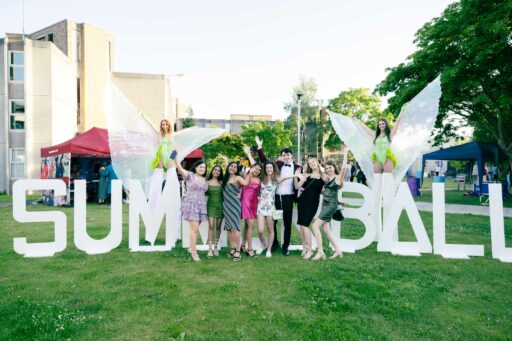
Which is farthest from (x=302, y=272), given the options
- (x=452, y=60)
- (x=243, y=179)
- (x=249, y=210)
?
(x=452, y=60)

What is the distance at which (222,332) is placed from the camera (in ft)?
12.0

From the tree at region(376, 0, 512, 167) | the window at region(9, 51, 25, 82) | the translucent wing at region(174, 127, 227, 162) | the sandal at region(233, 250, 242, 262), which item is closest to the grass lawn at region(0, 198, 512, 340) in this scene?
the sandal at region(233, 250, 242, 262)

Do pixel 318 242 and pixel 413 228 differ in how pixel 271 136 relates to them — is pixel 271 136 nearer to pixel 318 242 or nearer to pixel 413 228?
pixel 413 228

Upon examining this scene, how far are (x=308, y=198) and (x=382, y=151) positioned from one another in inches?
84.7

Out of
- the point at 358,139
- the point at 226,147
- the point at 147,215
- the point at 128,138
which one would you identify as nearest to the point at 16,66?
the point at 226,147

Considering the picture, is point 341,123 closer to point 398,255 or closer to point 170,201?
point 398,255

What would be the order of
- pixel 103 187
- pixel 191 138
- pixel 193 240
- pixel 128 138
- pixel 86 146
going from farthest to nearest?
pixel 103 187 < pixel 86 146 < pixel 191 138 < pixel 128 138 < pixel 193 240

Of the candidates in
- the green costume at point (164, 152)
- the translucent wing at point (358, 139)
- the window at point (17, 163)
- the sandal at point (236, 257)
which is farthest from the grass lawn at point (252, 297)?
the window at point (17, 163)

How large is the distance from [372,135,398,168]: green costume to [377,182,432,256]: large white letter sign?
852 mm

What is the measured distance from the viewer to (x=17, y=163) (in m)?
22.6

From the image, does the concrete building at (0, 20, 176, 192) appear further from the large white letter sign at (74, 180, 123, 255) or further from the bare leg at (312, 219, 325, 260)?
the bare leg at (312, 219, 325, 260)

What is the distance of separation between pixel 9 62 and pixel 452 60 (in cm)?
2423

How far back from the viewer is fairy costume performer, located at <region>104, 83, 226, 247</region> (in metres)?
7.30

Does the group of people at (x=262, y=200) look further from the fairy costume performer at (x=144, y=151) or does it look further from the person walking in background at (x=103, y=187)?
the person walking in background at (x=103, y=187)
